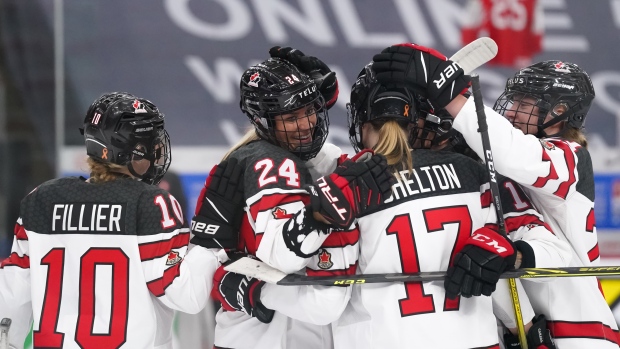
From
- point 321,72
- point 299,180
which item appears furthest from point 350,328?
point 321,72

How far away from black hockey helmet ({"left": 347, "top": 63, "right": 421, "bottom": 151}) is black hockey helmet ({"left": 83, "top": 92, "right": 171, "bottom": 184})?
0.54 metres

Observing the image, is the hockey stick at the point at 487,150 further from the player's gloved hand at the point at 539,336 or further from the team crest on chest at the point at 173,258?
the team crest on chest at the point at 173,258

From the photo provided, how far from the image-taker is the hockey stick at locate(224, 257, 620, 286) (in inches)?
78.0

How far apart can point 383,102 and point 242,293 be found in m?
0.59

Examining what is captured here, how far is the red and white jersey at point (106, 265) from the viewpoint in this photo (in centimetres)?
215

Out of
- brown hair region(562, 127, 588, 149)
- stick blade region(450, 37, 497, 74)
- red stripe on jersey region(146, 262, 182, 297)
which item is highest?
stick blade region(450, 37, 497, 74)

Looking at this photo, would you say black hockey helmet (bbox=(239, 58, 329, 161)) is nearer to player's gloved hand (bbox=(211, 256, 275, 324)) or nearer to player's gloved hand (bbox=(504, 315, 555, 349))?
player's gloved hand (bbox=(211, 256, 275, 324))

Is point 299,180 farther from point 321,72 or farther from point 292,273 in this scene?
point 321,72

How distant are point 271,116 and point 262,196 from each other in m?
0.25

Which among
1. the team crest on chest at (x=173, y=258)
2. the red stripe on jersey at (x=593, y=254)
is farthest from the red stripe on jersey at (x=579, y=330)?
the team crest on chest at (x=173, y=258)

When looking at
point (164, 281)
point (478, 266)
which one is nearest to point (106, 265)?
point (164, 281)

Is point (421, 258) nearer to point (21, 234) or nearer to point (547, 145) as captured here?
point (547, 145)

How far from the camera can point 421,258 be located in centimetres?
202

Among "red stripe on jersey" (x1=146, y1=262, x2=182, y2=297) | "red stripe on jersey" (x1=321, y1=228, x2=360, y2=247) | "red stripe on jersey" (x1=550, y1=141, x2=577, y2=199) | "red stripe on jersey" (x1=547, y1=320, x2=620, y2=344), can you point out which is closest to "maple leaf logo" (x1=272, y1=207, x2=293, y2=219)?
"red stripe on jersey" (x1=321, y1=228, x2=360, y2=247)
